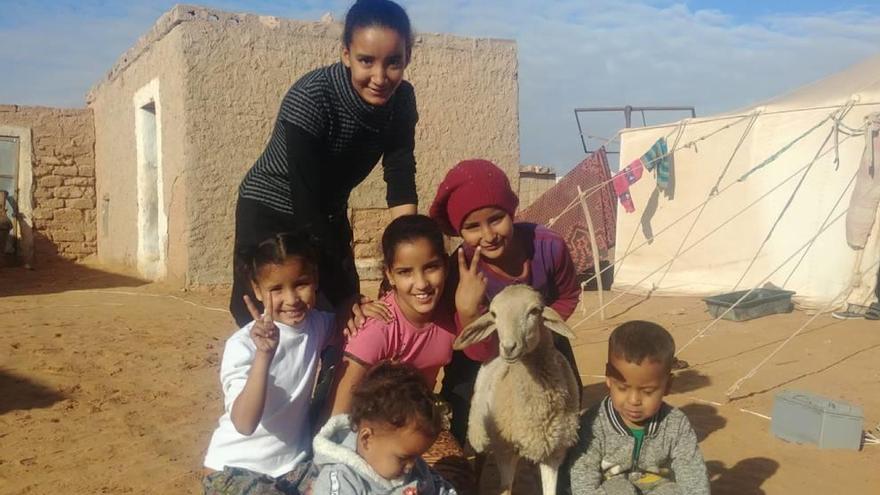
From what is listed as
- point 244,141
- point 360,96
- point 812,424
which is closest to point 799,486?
point 812,424

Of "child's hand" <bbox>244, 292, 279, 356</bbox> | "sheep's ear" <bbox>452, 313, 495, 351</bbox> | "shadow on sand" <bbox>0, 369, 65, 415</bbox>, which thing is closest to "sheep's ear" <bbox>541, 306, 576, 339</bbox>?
"sheep's ear" <bbox>452, 313, 495, 351</bbox>

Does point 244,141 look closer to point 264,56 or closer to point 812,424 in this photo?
point 264,56

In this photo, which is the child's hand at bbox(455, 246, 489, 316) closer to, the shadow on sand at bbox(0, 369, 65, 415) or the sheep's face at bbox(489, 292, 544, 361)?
the sheep's face at bbox(489, 292, 544, 361)

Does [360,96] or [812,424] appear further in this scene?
[812,424]

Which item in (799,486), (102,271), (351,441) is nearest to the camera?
(351,441)

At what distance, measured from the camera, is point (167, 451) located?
3.88m

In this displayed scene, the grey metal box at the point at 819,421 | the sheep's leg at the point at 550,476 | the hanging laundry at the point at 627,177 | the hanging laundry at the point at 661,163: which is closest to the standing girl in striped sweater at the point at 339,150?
the sheep's leg at the point at 550,476

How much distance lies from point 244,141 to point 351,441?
699 centimetres

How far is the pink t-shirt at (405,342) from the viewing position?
2.69 metres

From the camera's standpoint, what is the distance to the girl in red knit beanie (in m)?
2.86

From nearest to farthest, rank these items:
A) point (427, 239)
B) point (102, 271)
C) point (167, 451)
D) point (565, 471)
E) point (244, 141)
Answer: point (427, 239) → point (565, 471) → point (167, 451) → point (244, 141) → point (102, 271)

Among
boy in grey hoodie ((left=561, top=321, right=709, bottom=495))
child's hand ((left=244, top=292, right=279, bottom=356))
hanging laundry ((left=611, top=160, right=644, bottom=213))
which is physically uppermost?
hanging laundry ((left=611, top=160, right=644, bottom=213))

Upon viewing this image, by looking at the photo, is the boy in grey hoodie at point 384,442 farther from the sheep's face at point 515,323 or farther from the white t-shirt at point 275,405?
the sheep's face at point 515,323

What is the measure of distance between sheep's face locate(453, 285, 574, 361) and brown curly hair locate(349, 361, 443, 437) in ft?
1.28
